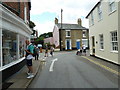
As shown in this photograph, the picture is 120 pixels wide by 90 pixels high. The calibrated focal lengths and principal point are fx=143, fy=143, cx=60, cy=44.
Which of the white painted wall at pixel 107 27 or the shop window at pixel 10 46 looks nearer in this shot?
the shop window at pixel 10 46

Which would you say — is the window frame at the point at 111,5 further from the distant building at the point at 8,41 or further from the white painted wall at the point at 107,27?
the distant building at the point at 8,41

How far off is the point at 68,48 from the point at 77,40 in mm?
3363

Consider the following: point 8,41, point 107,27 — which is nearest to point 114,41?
point 107,27

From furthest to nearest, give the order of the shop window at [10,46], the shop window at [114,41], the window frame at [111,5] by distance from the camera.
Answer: the window frame at [111,5] → the shop window at [114,41] → the shop window at [10,46]

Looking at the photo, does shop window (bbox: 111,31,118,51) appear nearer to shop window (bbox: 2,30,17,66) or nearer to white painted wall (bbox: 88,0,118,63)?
white painted wall (bbox: 88,0,118,63)

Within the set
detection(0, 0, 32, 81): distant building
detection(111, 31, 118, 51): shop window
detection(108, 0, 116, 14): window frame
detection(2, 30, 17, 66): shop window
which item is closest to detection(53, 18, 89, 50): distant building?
detection(108, 0, 116, 14): window frame

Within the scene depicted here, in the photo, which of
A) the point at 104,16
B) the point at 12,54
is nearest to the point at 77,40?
the point at 104,16

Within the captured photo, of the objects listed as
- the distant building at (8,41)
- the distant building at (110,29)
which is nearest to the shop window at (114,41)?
the distant building at (110,29)

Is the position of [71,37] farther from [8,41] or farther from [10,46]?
[8,41]

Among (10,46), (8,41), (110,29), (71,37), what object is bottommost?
(10,46)

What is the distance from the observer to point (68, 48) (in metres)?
37.7

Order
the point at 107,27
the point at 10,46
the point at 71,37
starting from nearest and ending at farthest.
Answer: the point at 10,46 → the point at 107,27 → the point at 71,37

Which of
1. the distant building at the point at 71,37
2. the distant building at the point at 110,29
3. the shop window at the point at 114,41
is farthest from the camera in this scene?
the distant building at the point at 71,37

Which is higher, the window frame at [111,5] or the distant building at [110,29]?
the window frame at [111,5]
